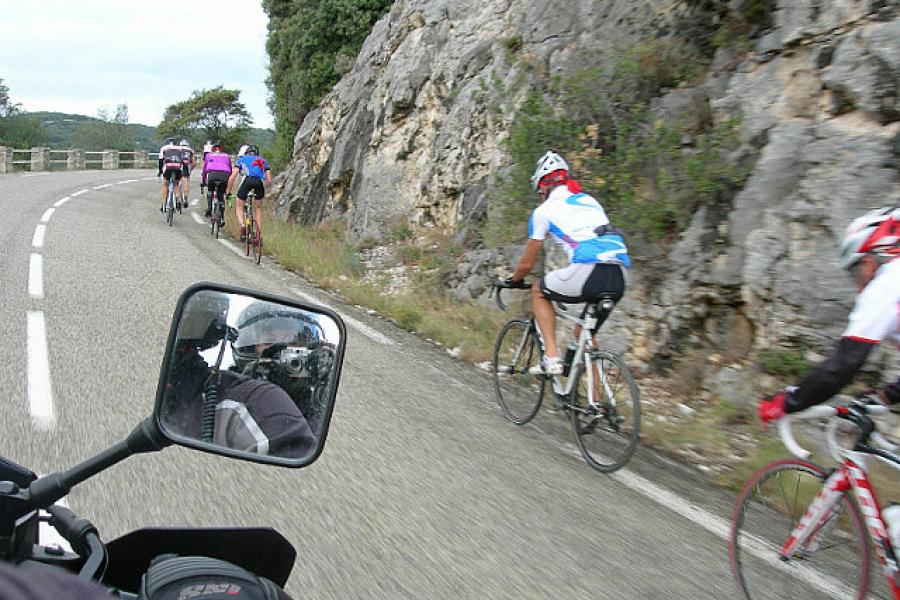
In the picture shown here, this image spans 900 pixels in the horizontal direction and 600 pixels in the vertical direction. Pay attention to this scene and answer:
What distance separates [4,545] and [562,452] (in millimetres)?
4673

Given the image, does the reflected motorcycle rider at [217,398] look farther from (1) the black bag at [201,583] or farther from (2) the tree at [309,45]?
(2) the tree at [309,45]

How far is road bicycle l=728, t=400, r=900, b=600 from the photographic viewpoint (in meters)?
3.33

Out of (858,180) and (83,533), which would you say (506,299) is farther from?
(83,533)

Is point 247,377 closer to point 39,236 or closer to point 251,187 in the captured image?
point 39,236

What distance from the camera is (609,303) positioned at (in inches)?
230

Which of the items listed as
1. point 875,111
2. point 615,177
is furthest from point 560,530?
point 615,177

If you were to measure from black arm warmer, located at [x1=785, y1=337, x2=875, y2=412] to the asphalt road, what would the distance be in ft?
3.53

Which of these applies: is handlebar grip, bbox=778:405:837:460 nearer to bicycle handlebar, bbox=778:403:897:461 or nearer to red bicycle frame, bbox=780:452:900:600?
bicycle handlebar, bbox=778:403:897:461

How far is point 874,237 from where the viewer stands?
3.36m

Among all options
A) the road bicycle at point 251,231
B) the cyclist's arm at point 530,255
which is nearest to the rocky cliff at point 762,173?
the cyclist's arm at point 530,255

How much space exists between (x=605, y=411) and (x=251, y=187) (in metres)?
10.7

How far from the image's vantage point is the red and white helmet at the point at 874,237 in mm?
3314

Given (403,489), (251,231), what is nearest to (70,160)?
(251,231)

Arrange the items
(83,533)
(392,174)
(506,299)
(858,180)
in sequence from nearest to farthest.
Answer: (83,533) → (858,180) → (506,299) → (392,174)
